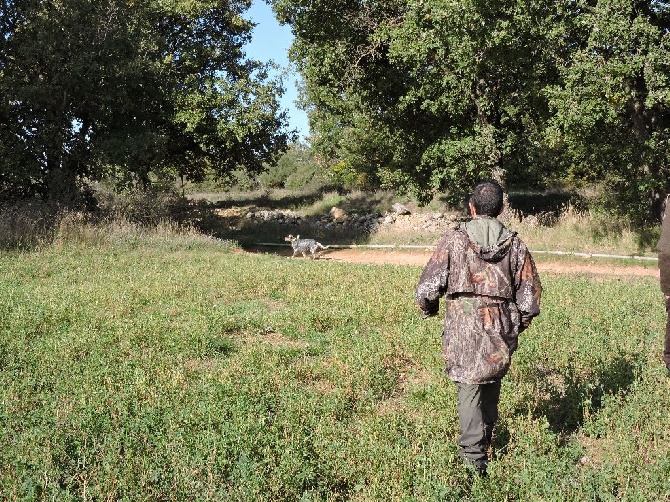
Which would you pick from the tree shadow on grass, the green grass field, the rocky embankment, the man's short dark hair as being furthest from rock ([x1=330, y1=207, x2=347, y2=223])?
the man's short dark hair

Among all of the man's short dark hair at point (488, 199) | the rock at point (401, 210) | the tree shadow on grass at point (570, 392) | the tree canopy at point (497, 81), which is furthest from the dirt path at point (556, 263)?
the man's short dark hair at point (488, 199)

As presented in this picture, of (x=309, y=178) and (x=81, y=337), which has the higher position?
(x=309, y=178)

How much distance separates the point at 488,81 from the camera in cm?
1783

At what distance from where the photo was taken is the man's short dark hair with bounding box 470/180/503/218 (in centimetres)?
395

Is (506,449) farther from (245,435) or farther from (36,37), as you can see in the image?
(36,37)

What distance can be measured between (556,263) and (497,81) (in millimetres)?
6105

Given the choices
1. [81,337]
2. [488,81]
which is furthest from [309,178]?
[81,337]

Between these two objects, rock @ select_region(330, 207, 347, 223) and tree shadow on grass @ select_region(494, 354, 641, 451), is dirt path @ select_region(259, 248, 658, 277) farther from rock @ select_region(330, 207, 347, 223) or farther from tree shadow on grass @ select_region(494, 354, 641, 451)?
tree shadow on grass @ select_region(494, 354, 641, 451)

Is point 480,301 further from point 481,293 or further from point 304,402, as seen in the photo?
point 304,402

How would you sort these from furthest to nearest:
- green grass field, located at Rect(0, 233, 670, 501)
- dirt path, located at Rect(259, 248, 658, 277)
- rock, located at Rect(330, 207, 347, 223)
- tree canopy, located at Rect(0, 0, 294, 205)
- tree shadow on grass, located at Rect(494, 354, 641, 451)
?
rock, located at Rect(330, 207, 347, 223) < tree canopy, located at Rect(0, 0, 294, 205) < dirt path, located at Rect(259, 248, 658, 277) < tree shadow on grass, located at Rect(494, 354, 641, 451) < green grass field, located at Rect(0, 233, 670, 501)

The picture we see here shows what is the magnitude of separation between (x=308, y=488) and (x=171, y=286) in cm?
713

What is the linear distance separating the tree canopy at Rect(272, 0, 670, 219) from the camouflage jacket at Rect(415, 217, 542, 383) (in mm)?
10329

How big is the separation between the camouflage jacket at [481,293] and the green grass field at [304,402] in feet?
2.29

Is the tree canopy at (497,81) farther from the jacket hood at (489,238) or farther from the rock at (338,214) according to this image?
the jacket hood at (489,238)
